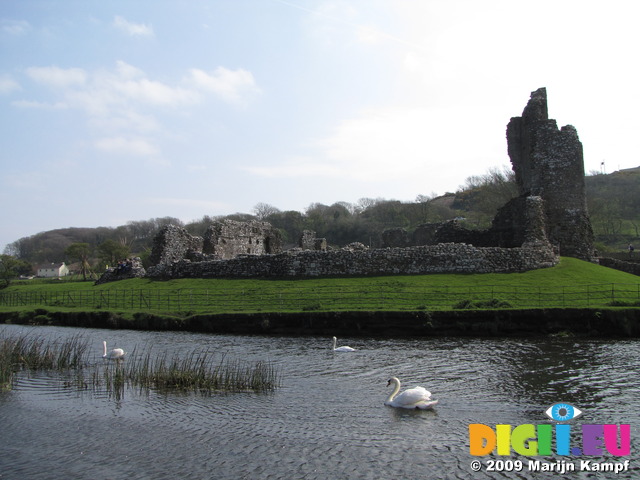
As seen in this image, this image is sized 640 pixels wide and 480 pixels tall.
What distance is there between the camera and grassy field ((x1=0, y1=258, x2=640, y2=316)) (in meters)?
21.0

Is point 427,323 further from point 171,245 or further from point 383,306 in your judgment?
point 171,245

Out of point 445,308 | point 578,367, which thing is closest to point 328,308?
point 445,308

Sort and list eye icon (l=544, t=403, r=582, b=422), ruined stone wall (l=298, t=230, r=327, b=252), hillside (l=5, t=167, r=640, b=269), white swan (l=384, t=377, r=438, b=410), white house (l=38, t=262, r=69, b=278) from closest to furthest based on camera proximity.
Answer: eye icon (l=544, t=403, r=582, b=422)
white swan (l=384, t=377, r=438, b=410)
ruined stone wall (l=298, t=230, r=327, b=252)
hillside (l=5, t=167, r=640, b=269)
white house (l=38, t=262, r=69, b=278)

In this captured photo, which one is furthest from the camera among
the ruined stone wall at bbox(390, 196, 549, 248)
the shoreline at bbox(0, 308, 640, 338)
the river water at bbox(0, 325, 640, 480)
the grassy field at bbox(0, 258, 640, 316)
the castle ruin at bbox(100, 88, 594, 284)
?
the ruined stone wall at bbox(390, 196, 549, 248)

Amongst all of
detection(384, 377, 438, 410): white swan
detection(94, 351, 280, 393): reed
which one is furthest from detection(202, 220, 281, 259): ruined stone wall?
detection(384, 377, 438, 410): white swan

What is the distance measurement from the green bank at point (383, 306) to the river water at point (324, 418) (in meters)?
2.97

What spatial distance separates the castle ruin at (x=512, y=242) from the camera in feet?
87.8

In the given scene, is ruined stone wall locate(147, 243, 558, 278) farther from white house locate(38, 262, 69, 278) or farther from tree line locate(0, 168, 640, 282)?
white house locate(38, 262, 69, 278)

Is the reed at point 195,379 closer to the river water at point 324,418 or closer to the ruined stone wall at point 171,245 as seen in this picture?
the river water at point 324,418

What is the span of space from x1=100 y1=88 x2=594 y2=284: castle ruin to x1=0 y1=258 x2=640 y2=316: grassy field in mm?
998

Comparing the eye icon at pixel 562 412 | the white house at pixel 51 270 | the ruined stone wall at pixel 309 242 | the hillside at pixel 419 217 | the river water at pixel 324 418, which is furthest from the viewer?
the white house at pixel 51 270

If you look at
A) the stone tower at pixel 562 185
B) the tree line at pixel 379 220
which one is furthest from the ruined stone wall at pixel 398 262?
the tree line at pixel 379 220

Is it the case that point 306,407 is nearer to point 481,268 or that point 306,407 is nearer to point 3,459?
point 3,459

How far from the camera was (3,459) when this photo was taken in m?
8.68
